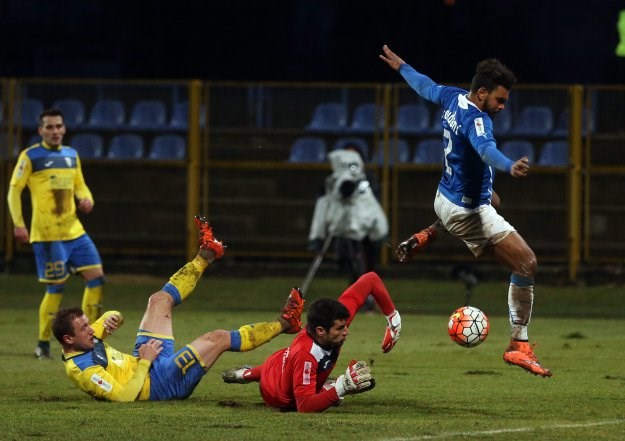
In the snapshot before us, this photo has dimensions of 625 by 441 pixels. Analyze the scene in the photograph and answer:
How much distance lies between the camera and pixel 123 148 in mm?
Result: 23609

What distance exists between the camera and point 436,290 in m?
22.5

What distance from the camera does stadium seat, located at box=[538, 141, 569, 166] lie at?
23.1 meters

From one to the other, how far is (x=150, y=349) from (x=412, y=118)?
12.9 metres

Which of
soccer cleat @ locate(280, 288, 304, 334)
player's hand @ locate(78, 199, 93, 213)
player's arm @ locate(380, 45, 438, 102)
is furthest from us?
player's hand @ locate(78, 199, 93, 213)

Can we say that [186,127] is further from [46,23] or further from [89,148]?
[46,23]

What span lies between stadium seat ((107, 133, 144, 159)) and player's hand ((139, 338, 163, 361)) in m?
12.5

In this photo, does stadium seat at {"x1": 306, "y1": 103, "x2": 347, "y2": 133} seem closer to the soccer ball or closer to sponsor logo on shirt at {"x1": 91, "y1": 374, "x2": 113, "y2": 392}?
the soccer ball

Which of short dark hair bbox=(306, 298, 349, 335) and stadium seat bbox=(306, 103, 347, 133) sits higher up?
stadium seat bbox=(306, 103, 347, 133)

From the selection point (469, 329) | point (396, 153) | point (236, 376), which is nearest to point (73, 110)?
point (396, 153)

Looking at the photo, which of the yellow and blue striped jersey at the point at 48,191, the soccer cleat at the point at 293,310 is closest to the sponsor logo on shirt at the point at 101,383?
the soccer cleat at the point at 293,310

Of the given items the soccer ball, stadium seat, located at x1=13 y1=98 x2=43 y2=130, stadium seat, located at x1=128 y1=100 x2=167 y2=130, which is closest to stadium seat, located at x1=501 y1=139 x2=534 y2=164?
stadium seat, located at x1=128 y1=100 x2=167 y2=130

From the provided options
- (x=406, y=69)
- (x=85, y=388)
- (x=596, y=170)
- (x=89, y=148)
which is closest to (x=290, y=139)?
(x=89, y=148)

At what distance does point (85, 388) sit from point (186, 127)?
12.8m

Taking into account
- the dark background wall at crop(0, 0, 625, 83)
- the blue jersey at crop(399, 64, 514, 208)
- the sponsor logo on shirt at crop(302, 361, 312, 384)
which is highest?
the dark background wall at crop(0, 0, 625, 83)
